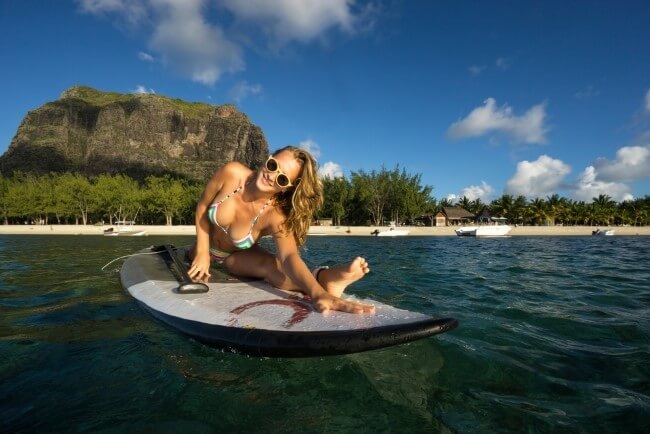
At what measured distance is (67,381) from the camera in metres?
2.32

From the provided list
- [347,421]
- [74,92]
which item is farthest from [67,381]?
[74,92]

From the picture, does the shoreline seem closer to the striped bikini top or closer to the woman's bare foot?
the striped bikini top

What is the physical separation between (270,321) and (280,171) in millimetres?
1277

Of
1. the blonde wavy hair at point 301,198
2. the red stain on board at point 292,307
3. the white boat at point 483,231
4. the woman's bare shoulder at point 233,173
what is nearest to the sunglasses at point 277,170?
the blonde wavy hair at point 301,198

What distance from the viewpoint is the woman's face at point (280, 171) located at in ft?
10.4

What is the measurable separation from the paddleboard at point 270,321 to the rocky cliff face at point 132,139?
435 feet

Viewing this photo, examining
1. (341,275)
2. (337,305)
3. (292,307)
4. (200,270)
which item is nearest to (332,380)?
(337,305)

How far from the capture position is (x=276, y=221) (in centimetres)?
342

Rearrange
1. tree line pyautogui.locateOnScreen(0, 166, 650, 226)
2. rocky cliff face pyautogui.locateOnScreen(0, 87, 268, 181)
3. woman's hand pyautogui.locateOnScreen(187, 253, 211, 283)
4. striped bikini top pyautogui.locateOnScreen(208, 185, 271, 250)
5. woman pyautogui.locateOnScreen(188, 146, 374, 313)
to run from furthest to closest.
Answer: rocky cliff face pyautogui.locateOnScreen(0, 87, 268, 181) < tree line pyautogui.locateOnScreen(0, 166, 650, 226) < woman's hand pyautogui.locateOnScreen(187, 253, 211, 283) < striped bikini top pyautogui.locateOnScreen(208, 185, 271, 250) < woman pyautogui.locateOnScreen(188, 146, 374, 313)

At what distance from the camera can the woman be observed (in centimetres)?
296

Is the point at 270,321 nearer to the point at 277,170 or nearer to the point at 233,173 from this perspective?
the point at 277,170

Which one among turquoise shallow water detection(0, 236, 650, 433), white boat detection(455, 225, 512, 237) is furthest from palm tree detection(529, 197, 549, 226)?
turquoise shallow water detection(0, 236, 650, 433)

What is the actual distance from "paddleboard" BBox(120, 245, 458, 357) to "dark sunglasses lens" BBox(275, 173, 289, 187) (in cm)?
98

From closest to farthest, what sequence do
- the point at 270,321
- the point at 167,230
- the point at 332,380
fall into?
the point at 332,380, the point at 270,321, the point at 167,230
